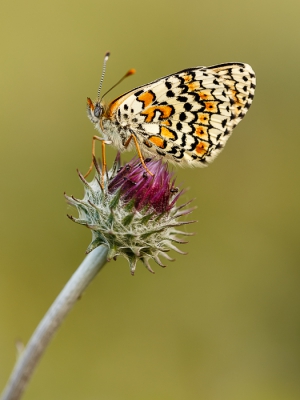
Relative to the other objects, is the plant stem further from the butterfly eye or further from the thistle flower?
the butterfly eye

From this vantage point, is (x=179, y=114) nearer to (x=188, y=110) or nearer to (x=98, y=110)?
(x=188, y=110)

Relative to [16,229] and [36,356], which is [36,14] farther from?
[36,356]

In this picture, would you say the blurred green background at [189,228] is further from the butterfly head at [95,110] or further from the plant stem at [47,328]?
the plant stem at [47,328]

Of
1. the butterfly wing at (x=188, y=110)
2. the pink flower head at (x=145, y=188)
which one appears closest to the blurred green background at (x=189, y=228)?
the butterfly wing at (x=188, y=110)

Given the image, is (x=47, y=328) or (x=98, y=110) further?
(x=98, y=110)

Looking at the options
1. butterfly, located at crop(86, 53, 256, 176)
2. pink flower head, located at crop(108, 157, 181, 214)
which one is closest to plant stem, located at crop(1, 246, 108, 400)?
pink flower head, located at crop(108, 157, 181, 214)

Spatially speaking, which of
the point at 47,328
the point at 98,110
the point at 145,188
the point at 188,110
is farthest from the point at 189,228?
the point at 47,328
